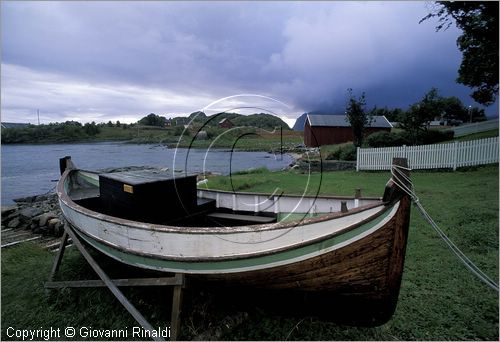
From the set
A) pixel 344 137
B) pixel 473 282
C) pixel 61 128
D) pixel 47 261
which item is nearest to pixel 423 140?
pixel 344 137

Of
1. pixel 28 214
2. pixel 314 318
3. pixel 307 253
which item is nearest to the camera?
pixel 307 253

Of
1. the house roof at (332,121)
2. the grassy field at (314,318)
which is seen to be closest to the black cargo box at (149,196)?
the grassy field at (314,318)

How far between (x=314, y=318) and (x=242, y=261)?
138 cm

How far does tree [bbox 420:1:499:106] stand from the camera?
11859mm

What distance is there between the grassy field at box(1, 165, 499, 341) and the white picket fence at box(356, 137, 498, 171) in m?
6.18

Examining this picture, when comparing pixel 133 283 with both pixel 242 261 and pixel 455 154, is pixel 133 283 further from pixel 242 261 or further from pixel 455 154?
pixel 455 154

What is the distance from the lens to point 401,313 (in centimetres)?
360

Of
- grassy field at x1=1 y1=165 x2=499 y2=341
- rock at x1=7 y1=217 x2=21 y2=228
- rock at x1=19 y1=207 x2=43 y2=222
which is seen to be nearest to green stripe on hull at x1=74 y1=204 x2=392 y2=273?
grassy field at x1=1 y1=165 x2=499 y2=341

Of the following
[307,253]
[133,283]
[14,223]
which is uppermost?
[307,253]

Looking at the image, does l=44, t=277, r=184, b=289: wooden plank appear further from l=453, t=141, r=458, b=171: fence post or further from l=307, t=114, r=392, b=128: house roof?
l=307, t=114, r=392, b=128: house roof

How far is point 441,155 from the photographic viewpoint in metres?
12.4

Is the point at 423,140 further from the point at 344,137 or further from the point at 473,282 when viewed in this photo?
the point at 473,282

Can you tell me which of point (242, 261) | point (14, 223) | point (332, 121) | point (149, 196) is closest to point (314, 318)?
point (242, 261)

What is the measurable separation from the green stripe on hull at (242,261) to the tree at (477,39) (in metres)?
13.9
